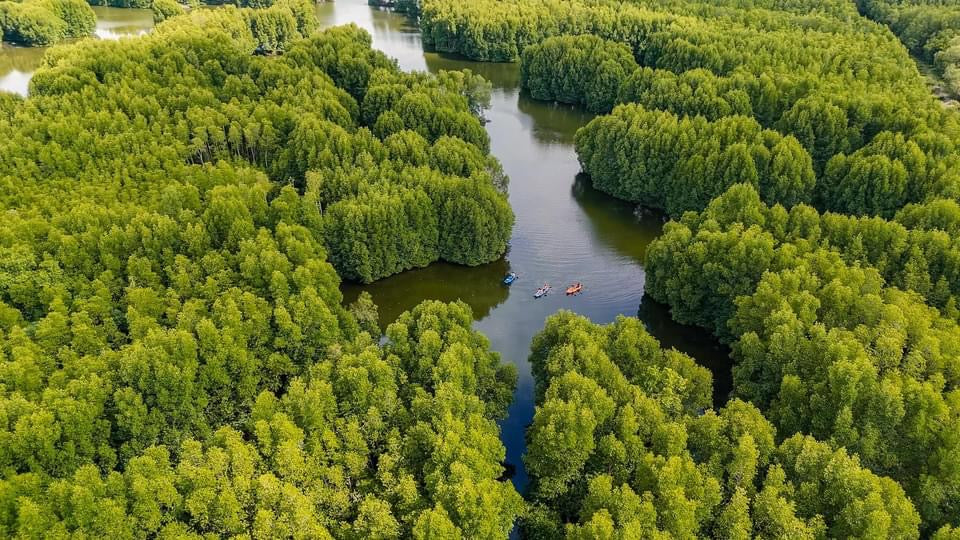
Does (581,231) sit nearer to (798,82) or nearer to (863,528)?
(798,82)

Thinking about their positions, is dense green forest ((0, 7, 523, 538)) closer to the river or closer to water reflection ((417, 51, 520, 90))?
the river

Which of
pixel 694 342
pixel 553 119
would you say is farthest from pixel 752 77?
pixel 694 342

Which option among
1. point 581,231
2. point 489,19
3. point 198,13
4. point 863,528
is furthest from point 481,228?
point 198,13

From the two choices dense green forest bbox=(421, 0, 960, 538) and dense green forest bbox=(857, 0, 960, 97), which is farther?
dense green forest bbox=(857, 0, 960, 97)

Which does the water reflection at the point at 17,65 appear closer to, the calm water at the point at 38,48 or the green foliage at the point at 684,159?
the calm water at the point at 38,48

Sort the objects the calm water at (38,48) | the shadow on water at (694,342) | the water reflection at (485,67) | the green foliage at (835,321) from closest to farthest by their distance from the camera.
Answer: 1. the green foliage at (835,321)
2. the shadow on water at (694,342)
3. the calm water at (38,48)
4. the water reflection at (485,67)

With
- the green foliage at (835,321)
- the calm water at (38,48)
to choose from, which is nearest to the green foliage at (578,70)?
the green foliage at (835,321)

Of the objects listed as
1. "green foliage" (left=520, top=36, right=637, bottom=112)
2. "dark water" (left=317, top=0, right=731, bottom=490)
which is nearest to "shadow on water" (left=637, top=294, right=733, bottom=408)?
"dark water" (left=317, top=0, right=731, bottom=490)

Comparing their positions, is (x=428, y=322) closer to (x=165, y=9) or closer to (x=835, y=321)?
(x=835, y=321)
